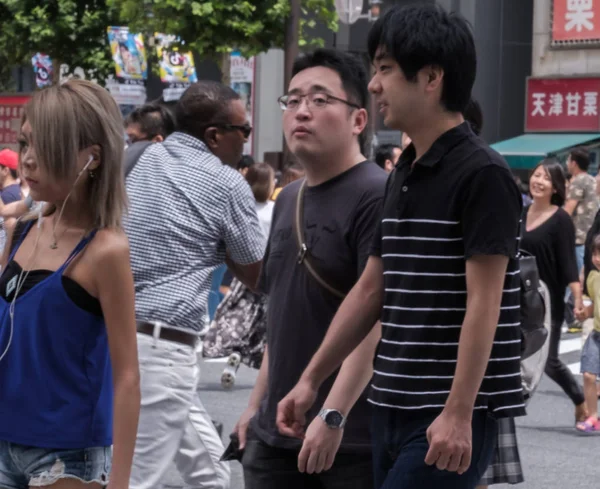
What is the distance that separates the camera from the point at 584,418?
9773mm

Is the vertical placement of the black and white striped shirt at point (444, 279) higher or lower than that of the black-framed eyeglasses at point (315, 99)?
lower

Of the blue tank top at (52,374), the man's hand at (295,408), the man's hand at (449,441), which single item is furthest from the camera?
the man's hand at (295,408)

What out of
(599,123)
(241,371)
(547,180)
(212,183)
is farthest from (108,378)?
(599,123)

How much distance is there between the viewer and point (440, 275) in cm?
319

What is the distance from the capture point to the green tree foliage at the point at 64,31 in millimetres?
33938

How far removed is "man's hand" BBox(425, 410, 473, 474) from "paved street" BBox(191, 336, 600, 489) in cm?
458

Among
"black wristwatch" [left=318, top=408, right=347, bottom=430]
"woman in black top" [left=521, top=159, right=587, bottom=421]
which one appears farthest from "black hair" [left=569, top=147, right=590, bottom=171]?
"black wristwatch" [left=318, top=408, right=347, bottom=430]

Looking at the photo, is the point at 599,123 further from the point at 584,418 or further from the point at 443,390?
the point at 443,390

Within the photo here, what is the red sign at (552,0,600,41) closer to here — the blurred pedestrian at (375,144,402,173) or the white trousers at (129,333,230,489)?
the blurred pedestrian at (375,144,402,173)

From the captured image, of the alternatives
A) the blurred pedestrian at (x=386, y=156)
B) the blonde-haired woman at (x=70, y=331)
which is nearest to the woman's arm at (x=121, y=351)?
the blonde-haired woman at (x=70, y=331)

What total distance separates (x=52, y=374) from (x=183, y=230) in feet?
6.56

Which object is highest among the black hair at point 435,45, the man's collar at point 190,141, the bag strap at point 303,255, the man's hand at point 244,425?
the black hair at point 435,45

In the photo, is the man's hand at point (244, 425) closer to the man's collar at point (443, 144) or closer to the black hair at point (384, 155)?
the man's collar at point (443, 144)

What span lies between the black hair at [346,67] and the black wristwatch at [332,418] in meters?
1.07
